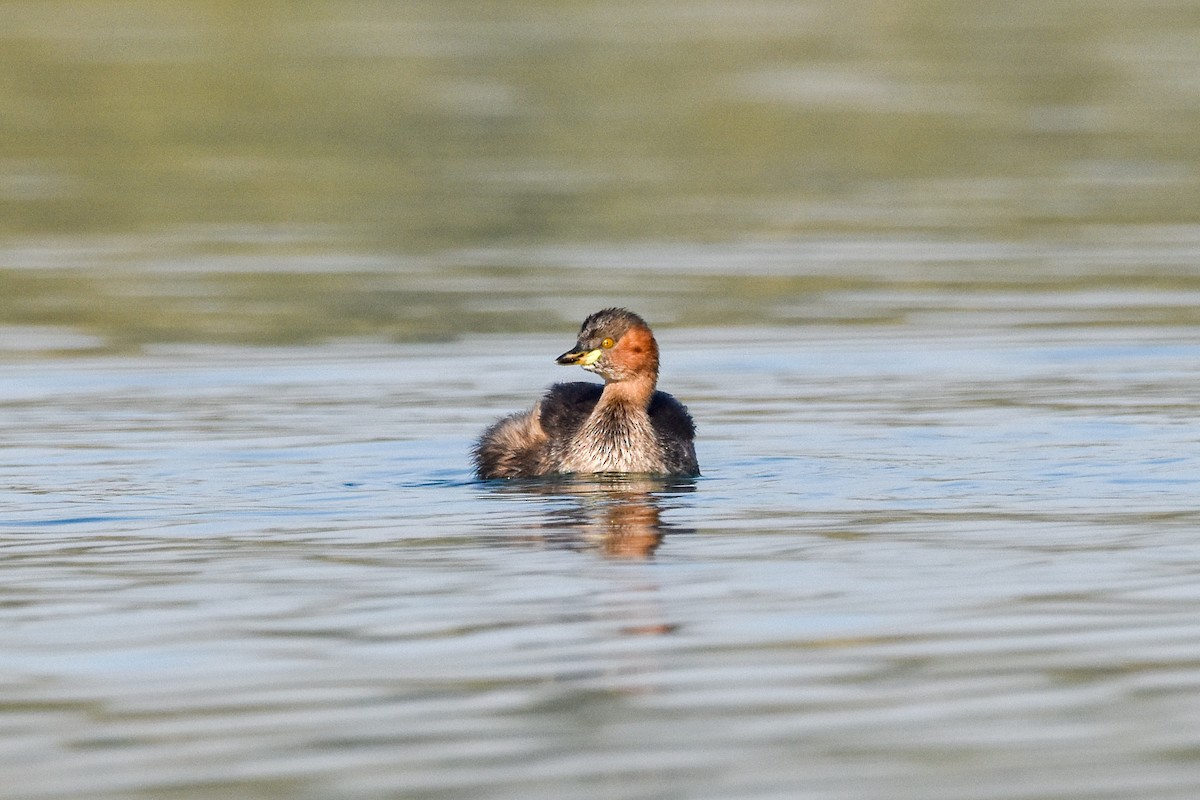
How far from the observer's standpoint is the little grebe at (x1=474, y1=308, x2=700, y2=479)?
44.2 ft

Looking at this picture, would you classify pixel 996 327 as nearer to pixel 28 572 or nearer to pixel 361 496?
pixel 361 496

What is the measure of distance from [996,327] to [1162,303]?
160cm

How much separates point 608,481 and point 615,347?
Answer: 86cm

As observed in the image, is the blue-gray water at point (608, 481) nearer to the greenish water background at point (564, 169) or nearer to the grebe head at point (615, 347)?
the greenish water background at point (564, 169)

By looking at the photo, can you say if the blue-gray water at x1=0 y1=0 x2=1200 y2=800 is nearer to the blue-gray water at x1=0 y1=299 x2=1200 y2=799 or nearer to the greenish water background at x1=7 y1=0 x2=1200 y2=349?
the blue-gray water at x1=0 y1=299 x2=1200 y2=799

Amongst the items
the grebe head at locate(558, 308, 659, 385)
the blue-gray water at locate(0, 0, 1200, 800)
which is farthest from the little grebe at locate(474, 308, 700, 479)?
the blue-gray water at locate(0, 0, 1200, 800)

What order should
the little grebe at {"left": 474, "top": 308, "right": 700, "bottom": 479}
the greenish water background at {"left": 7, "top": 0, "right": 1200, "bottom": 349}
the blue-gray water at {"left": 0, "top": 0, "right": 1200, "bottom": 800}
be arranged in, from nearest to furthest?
the blue-gray water at {"left": 0, "top": 0, "right": 1200, "bottom": 800}
the little grebe at {"left": 474, "top": 308, "right": 700, "bottom": 479}
the greenish water background at {"left": 7, "top": 0, "right": 1200, "bottom": 349}

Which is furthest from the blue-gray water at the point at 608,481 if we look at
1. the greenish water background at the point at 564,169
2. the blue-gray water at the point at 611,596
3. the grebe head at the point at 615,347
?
the grebe head at the point at 615,347

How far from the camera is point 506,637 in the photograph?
8914mm

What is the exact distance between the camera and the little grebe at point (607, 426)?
13484 mm

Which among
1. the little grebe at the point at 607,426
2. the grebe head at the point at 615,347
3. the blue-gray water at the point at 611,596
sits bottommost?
the blue-gray water at the point at 611,596

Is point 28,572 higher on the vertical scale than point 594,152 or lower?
lower

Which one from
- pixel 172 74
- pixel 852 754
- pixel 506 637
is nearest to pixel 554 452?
pixel 506 637

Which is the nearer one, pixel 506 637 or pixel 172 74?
pixel 506 637
